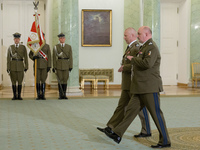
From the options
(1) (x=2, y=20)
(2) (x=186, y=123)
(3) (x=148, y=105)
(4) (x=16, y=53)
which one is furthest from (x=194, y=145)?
(1) (x=2, y=20)

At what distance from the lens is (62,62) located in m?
10.7

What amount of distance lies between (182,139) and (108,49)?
33.7 feet

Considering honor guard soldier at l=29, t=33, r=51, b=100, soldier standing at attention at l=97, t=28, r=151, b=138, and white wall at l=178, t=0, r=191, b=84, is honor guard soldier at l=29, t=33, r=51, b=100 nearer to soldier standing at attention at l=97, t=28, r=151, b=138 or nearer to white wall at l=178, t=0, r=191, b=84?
soldier standing at attention at l=97, t=28, r=151, b=138

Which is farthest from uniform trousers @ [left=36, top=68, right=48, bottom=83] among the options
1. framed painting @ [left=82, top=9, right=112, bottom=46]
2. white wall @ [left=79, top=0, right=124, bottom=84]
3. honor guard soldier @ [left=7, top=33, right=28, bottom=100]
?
framed painting @ [left=82, top=9, right=112, bottom=46]

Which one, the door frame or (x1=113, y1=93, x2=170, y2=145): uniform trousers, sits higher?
the door frame

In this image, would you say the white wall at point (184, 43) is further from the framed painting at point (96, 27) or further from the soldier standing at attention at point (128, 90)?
the soldier standing at attention at point (128, 90)

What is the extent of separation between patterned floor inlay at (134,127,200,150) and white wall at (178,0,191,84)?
1003 centimetres

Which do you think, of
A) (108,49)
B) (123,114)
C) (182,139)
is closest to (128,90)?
(123,114)

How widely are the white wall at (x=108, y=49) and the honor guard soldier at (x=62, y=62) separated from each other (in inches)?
171

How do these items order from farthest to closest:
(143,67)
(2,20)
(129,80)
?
1. (2,20)
2. (129,80)
3. (143,67)

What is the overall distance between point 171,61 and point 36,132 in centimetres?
1165

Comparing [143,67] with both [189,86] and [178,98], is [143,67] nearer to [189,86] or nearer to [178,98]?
[178,98]

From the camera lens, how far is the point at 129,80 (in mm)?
5359

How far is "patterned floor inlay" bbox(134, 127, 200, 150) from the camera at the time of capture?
15.7 feet
